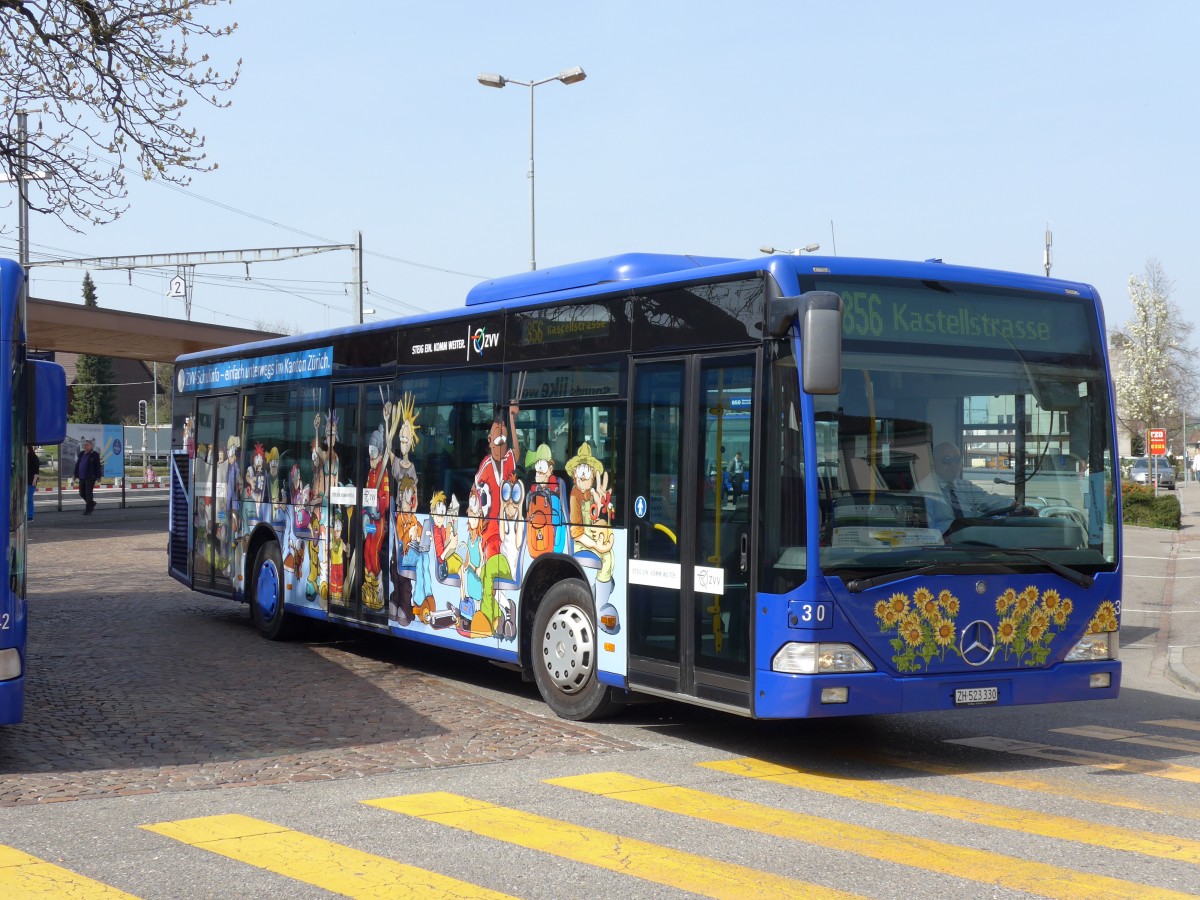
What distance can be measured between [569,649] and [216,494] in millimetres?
7217

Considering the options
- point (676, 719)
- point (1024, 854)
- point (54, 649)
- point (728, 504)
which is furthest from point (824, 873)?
point (54, 649)

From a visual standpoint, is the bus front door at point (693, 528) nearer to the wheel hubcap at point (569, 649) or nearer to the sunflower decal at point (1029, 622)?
the wheel hubcap at point (569, 649)

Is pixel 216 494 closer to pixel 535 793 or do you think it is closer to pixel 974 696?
pixel 535 793

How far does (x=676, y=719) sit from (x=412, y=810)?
3299 millimetres

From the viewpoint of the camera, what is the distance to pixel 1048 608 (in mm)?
8594

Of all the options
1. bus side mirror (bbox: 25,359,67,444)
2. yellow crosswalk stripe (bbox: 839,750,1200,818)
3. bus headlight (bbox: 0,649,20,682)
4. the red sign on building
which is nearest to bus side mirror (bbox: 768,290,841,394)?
yellow crosswalk stripe (bbox: 839,750,1200,818)

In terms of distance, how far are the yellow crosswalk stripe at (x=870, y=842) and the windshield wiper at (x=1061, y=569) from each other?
7.29 ft

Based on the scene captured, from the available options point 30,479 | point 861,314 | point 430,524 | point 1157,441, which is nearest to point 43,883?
point 861,314

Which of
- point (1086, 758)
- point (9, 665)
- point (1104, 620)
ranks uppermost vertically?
point (1104, 620)

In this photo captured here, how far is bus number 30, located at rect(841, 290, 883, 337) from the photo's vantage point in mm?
8258

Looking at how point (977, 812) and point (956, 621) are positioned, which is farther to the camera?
point (956, 621)

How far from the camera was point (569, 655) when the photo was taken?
9844mm

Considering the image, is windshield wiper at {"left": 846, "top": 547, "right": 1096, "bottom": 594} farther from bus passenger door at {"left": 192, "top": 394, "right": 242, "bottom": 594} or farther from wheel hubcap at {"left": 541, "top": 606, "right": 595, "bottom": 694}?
bus passenger door at {"left": 192, "top": 394, "right": 242, "bottom": 594}

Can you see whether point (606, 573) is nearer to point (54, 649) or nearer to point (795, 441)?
point (795, 441)
